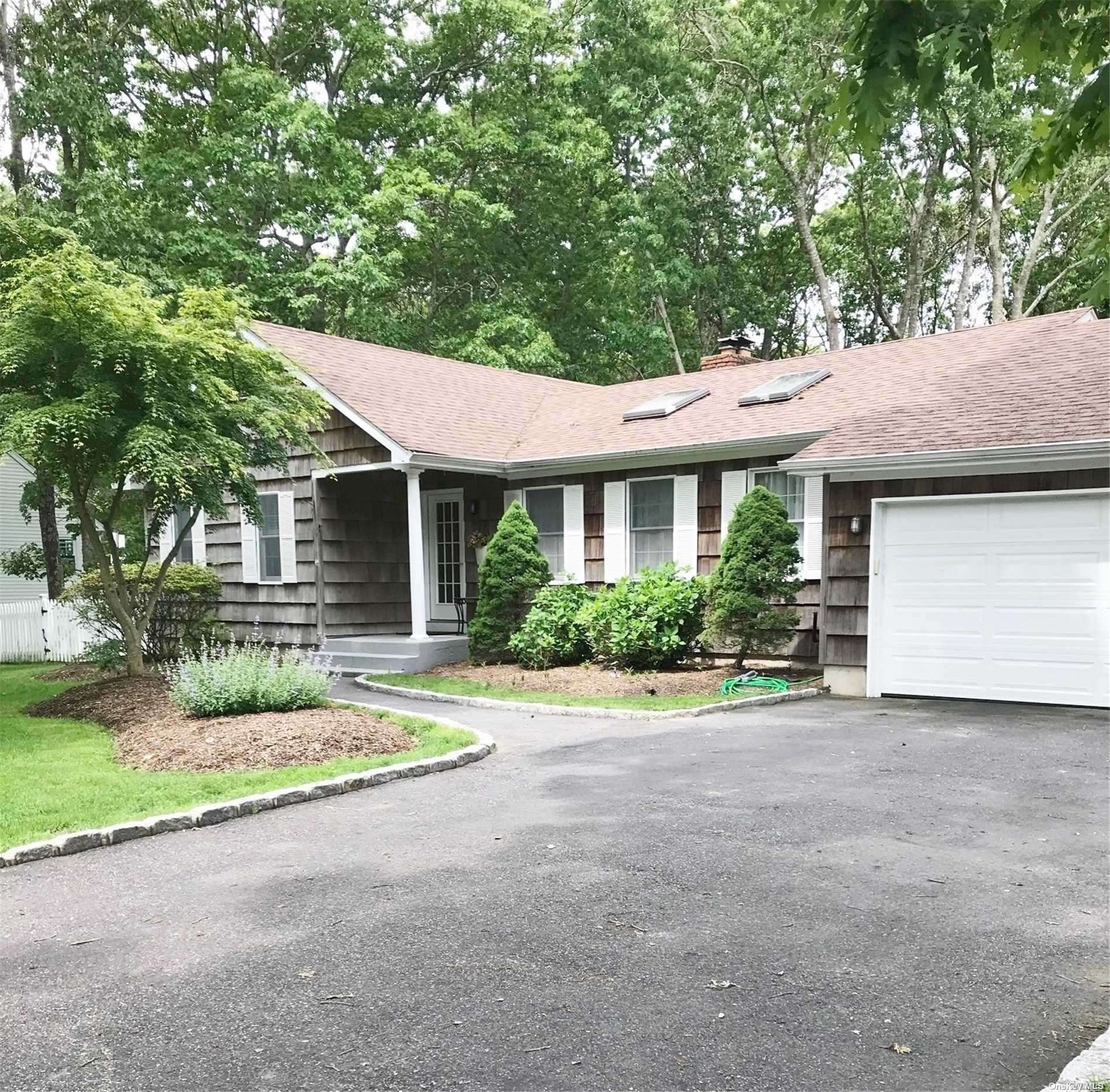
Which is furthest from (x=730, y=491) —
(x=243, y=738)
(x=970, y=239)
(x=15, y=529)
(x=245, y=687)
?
(x=15, y=529)

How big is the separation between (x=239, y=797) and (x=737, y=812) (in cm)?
320

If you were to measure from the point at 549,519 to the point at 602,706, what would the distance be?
5.51 meters

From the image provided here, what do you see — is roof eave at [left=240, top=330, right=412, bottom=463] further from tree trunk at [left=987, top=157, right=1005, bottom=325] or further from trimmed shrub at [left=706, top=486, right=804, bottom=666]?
tree trunk at [left=987, top=157, right=1005, bottom=325]

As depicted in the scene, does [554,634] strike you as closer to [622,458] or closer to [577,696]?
[577,696]

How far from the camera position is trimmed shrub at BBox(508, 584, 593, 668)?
12289 mm

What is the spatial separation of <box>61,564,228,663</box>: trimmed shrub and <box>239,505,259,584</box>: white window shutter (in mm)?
611

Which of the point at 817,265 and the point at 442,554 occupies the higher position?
the point at 817,265

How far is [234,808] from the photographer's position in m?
5.78

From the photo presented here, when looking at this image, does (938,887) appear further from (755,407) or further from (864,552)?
(755,407)

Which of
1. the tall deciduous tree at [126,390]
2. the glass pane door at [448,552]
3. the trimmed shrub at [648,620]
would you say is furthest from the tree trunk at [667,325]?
the tall deciduous tree at [126,390]

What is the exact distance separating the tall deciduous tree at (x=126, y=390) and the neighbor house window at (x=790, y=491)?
6.06 metres

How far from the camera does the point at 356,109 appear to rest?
26.7 metres

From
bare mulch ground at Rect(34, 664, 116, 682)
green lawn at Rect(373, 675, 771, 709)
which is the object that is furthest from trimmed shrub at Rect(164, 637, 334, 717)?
bare mulch ground at Rect(34, 664, 116, 682)

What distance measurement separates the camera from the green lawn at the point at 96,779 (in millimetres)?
5520
